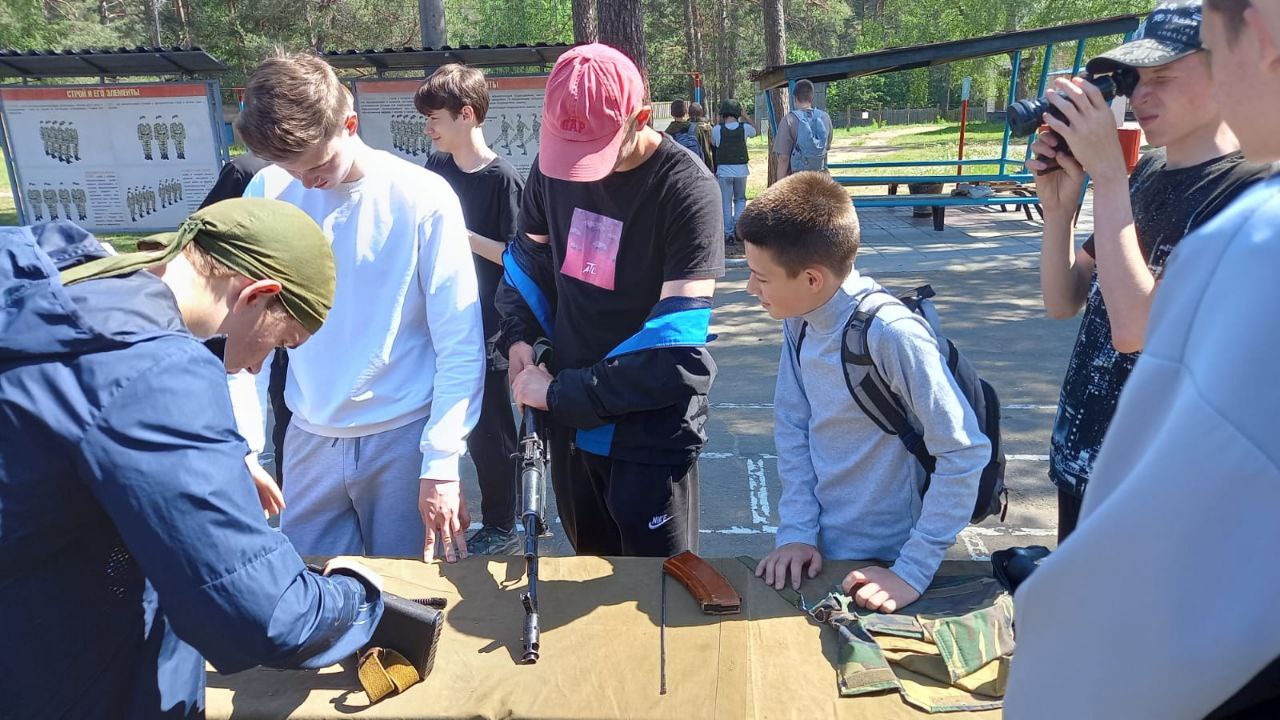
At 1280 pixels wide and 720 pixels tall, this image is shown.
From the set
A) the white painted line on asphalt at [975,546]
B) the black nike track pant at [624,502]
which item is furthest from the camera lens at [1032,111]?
the white painted line on asphalt at [975,546]

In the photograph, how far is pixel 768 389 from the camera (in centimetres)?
612

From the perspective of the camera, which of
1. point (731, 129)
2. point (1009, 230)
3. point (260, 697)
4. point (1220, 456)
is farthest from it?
point (1009, 230)

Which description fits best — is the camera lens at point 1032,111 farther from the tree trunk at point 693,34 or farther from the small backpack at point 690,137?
the tree trunk at point 693,34

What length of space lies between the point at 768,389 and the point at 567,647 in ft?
14.8

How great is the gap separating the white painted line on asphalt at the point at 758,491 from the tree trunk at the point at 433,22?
645 centimetres

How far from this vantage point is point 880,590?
1.84 m

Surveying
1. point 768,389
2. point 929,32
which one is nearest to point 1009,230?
point 768,389

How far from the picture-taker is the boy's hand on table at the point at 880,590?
5.95ft

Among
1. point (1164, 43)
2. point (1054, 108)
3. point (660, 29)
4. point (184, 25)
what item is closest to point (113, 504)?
point (1054, 108)

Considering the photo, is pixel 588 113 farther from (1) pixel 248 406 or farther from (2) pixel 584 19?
(2) pixel 584 19

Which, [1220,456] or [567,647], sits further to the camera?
[567,647]

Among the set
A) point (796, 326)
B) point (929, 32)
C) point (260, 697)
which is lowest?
point (260, 697)

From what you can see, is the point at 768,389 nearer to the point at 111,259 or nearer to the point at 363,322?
the point at 363,322

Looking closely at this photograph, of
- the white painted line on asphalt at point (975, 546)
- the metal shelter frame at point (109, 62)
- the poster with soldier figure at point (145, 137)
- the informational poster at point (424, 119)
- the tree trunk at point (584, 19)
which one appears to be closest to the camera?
the white painted line on asphalt at point (975, 546)
